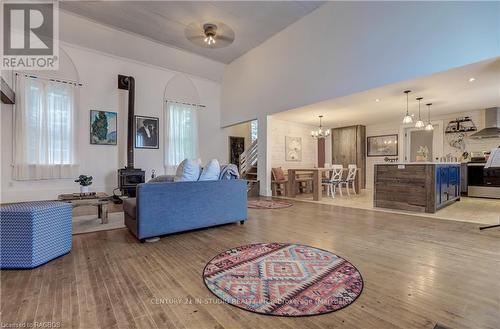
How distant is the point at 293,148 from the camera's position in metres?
8.27

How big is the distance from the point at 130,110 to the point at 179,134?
1.73m

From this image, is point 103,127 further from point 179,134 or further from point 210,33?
point 210,33

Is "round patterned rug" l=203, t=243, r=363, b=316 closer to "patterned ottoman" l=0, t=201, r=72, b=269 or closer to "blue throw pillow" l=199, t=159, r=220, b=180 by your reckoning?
"blue throw pillow" l=199, t=159, r=220, b=180

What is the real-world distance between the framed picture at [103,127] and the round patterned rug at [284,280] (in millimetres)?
5879

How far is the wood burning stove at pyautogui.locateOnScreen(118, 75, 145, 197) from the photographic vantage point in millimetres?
6020

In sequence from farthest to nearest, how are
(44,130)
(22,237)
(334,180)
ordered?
(334,180) → (44,130) → (22,237)

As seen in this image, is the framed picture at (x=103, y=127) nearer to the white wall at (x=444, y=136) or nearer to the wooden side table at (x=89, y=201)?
the wooden side table at (x=89, y=201)

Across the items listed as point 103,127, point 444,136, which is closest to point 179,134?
point 103,127

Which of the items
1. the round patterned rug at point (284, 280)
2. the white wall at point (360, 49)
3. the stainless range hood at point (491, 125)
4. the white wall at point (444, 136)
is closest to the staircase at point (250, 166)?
the white wall at point (360, 49)

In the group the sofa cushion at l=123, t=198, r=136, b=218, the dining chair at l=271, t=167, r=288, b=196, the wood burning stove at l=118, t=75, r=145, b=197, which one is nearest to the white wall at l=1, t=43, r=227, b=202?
the wood burning stove at l=118, t=75, r=145, b=197

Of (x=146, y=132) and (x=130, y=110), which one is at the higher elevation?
(x=130, y=110)

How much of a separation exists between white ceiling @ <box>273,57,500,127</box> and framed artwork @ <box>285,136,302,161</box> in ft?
2.52

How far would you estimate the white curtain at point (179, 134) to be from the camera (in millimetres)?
7535

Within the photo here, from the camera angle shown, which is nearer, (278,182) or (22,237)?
(22,237)
